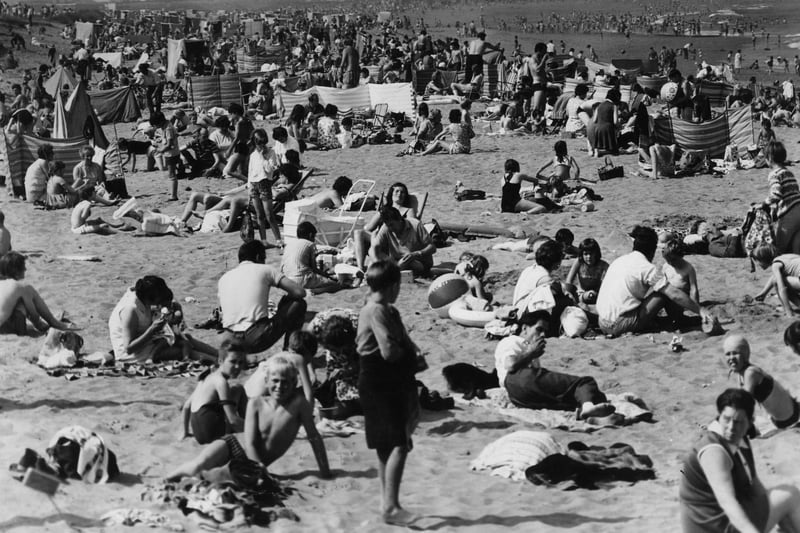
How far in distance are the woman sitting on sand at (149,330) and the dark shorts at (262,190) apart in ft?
14.2

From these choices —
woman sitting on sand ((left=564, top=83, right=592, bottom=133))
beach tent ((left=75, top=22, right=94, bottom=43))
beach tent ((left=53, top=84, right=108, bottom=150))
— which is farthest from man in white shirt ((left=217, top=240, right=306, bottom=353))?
beach tent ((left=75, top=22, right=94, bottom=43))

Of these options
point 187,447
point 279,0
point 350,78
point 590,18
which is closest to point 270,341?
point 187,447

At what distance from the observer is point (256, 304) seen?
9.07 metres

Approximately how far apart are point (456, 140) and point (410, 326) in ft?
30.1

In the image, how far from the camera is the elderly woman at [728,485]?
4844mm

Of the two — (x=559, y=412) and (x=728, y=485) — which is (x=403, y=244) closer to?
(x=559, y=412)

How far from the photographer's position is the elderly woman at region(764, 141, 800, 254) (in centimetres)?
1034

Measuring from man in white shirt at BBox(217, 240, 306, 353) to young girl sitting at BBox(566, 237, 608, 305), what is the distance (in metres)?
2.54

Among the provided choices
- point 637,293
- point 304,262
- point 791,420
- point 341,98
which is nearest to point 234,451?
point 791,420

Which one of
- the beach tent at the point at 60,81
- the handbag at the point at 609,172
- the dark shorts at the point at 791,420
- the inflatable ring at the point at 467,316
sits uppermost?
the beach tent at the point at 60,81

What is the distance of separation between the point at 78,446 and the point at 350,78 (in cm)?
2229

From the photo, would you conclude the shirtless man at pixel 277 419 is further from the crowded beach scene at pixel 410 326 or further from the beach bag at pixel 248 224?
the beach bag at pixel 248 224

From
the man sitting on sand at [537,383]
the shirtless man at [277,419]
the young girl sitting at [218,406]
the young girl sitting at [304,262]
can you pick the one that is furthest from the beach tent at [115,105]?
the shirtless man at [277,419]

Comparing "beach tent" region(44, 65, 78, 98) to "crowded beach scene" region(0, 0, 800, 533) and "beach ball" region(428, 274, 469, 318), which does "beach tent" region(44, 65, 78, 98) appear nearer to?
"crowded beach scene" region(0, 0, 800, 533)
